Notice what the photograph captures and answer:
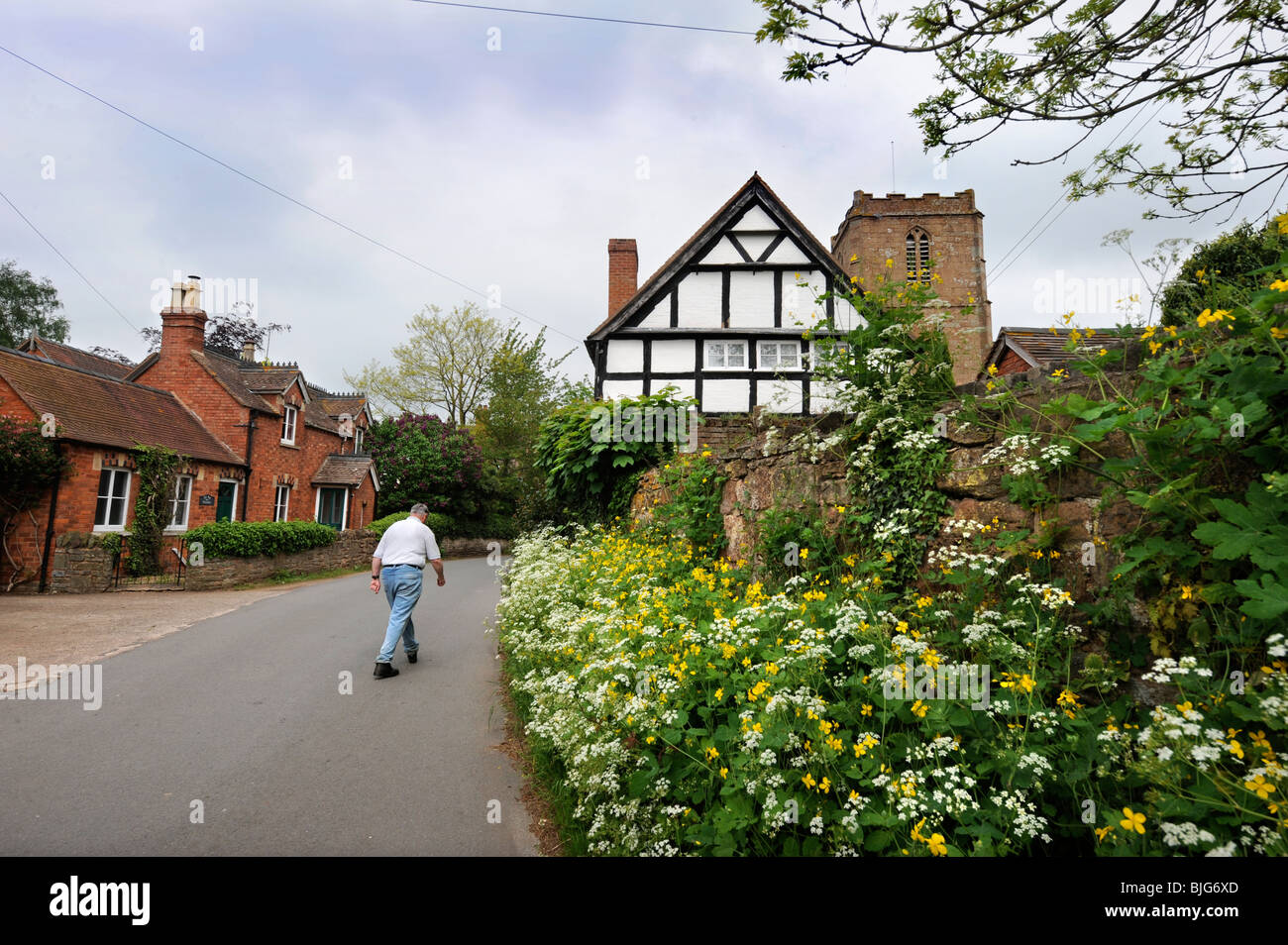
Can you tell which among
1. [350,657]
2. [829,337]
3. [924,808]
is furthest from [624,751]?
[350,657]

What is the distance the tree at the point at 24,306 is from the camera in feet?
109

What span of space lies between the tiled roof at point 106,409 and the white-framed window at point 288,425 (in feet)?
8.55

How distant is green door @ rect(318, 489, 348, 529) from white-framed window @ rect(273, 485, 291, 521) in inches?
81.6

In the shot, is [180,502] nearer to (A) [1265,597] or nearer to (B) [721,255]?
(B) [721,255]

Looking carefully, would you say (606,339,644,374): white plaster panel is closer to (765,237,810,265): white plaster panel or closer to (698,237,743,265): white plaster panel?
(698,237,743,265): white plaster panel

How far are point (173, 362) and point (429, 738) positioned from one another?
21.4 metres

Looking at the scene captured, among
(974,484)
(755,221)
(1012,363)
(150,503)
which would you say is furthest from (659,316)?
(150,503)

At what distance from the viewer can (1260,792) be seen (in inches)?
65.9

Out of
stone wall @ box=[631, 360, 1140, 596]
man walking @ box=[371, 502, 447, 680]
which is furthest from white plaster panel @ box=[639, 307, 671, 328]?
stone wall @ box=[631, 360, 1140, 596]

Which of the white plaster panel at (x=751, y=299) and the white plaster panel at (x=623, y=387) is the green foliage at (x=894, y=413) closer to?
the white plaster panel at (x=623, y=387)

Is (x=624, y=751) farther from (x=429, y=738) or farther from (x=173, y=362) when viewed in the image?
(x=173, y=362)

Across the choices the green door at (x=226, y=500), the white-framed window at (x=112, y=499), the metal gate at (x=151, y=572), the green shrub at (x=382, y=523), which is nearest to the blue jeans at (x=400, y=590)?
the metal gate at (x=151, y=572)
